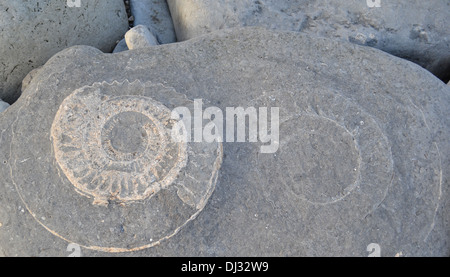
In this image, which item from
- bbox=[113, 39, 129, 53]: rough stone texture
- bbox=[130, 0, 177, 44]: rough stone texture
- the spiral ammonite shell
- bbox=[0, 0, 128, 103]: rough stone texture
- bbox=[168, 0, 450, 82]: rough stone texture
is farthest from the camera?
bbox=[130, 0, 177, 44]: rough stone texture

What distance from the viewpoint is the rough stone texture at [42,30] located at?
182 centimetres

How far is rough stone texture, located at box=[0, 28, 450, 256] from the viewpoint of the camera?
1.46m

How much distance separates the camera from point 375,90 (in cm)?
161

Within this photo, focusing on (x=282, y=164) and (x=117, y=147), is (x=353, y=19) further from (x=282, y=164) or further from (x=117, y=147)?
(x=117, y=147)

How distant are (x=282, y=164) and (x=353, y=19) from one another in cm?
84

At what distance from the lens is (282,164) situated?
151 centimetres

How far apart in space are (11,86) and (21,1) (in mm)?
410

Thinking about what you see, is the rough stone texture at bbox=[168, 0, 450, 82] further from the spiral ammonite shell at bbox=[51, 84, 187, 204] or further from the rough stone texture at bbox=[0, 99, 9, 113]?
the rough stone texture at bbox=[0, 99, 9, 113]

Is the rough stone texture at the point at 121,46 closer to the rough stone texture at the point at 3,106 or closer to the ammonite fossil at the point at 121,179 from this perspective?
the rough stone texture at the point at 3,106

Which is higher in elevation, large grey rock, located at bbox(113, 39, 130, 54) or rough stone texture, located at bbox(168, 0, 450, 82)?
rough stone texture, located at bbox(168, 0, 450, 82)

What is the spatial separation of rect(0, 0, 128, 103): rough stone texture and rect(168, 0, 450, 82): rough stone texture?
457 mm

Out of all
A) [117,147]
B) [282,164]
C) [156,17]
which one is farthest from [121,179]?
[156,17]

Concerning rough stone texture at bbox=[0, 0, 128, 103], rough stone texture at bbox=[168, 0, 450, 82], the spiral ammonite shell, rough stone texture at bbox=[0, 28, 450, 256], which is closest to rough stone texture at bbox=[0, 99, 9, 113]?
rough stone texture at bbox=[0, 0, 128, 103]
